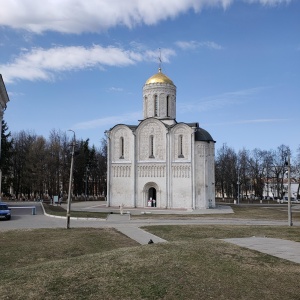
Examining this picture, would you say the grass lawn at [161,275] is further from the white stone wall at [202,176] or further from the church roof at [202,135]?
the church roof at [202,135]

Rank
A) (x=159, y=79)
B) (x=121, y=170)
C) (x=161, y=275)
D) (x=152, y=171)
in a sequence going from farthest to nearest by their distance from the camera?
(x=159, y=79) → (x=121, y=170) → (x=152, y=171) → (x=161, y=275)

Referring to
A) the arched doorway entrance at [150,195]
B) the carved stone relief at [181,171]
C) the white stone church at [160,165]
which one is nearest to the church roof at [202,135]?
the white stone church at [160,165]

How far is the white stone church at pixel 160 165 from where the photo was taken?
4888 centimetres

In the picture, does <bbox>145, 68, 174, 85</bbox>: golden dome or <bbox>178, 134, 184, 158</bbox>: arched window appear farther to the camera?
<bbox>145, 68, 174, 85</bbox>: golden dome

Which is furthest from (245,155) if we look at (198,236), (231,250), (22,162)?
(231,250)

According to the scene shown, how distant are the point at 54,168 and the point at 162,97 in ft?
74.6

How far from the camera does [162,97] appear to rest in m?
54.0

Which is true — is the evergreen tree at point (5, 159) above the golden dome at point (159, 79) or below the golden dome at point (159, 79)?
below

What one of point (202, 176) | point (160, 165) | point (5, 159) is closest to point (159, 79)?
point (160, 165)

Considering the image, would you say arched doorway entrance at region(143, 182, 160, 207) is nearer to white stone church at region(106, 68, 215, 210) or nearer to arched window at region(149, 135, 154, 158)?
white stone church at region(106, 68, 215, 210)

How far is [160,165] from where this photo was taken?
5012 centimetres

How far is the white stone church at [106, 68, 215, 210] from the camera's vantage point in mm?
48875

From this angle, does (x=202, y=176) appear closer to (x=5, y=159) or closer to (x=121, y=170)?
(x=121, y=170)

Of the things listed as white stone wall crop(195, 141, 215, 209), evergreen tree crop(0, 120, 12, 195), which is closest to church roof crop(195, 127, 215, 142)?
white stone wall crop(195, 141, 215, 209)
